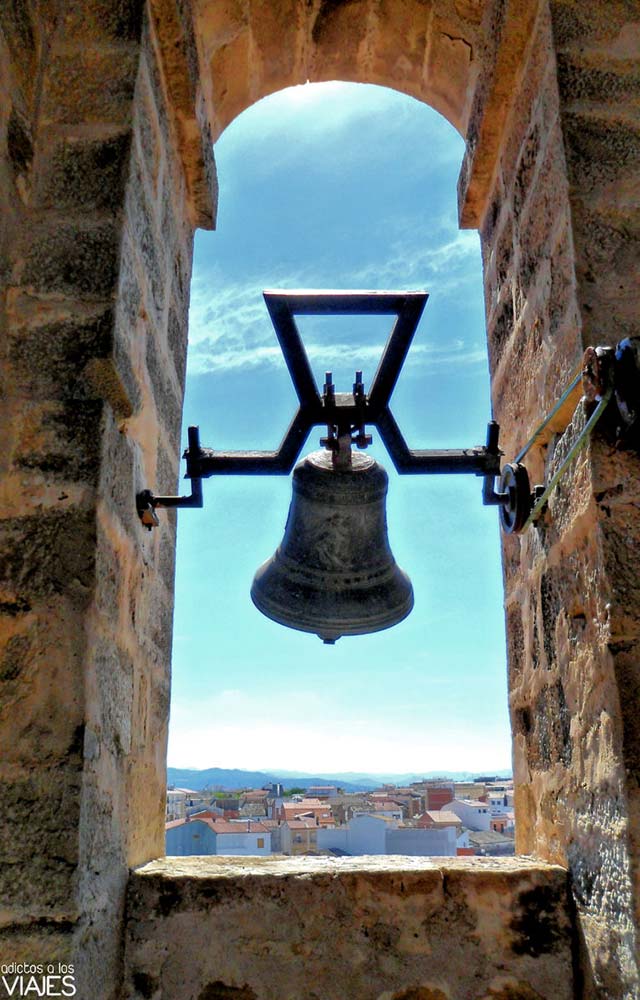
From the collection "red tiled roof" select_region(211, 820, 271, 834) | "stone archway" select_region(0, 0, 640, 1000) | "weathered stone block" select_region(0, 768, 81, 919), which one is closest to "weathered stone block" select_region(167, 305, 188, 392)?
"stone archway" select_region(0, 0, 640, 1000)

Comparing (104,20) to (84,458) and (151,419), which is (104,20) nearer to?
(151,419)

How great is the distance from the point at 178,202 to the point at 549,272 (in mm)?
1084

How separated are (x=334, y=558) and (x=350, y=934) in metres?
0.78

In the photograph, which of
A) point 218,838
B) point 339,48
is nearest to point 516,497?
point 339,48

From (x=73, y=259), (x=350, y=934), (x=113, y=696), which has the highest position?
(x=73, y=259)

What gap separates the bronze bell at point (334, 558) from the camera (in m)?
1.97

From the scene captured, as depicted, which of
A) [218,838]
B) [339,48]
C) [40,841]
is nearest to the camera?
[40,841]

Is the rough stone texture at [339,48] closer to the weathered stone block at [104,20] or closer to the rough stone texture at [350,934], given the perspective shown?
the weathered stone block at [104,20]

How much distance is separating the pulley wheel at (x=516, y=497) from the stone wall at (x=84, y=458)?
A: 83 cm

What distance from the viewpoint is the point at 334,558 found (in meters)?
1.99

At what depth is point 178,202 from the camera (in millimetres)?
2398

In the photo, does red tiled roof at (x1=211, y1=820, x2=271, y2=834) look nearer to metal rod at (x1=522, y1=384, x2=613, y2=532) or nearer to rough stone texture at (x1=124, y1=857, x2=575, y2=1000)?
rough stone texture at (x1=124, y1=857, x2=575, y2=1000)

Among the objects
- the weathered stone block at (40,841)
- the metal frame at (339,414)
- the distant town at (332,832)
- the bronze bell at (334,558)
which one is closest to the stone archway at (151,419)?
the weathered stone block at (40,841)

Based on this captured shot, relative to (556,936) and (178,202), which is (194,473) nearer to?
(178,202)
